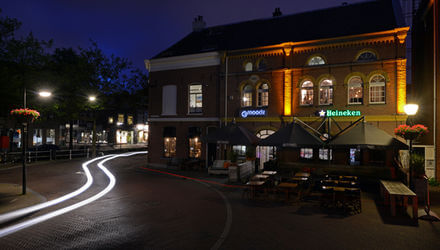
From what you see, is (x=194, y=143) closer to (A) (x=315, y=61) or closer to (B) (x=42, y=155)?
(A) (x=315, y=61)

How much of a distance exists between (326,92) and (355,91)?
1.61m

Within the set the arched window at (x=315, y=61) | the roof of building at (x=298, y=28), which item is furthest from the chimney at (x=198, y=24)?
the arched window at (x=315, y=61)

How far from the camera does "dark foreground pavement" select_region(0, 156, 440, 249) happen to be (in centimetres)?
617

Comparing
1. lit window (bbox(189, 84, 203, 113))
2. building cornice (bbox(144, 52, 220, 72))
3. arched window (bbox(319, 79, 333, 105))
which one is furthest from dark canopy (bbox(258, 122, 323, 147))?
building cornice (bbox(144, 52, 220, 72))

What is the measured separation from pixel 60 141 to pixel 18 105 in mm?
24004

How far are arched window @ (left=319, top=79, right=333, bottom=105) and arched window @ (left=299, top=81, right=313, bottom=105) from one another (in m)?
0.60

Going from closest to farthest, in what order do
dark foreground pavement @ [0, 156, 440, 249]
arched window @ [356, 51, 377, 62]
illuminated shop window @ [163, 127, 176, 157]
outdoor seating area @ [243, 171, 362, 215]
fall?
dark foreground pavement @ [0, 156, 440, 249], outdoor seating area @ [243, 171, 362, 215], arched window @ [356, 51, 377, 62], illuminated shop window @ [163, 127, 176, 157]

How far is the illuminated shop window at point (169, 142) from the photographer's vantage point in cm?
2108

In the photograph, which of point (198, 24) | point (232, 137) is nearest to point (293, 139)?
point (232, 137)

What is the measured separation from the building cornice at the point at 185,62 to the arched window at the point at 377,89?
1034cm

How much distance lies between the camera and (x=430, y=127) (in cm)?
1588

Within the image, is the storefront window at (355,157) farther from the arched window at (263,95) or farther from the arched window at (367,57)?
the arched window at (263,95)

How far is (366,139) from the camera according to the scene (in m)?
11.4

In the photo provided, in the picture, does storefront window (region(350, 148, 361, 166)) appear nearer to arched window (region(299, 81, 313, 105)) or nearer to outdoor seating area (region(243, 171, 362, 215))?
arched window (region(299, 81, 313, 105))
